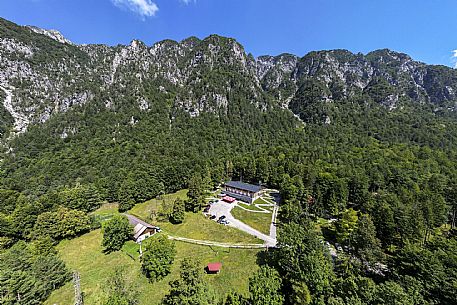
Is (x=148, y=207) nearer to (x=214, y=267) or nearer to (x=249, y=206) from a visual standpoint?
(x=249, y=206)

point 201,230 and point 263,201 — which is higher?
point 263,201

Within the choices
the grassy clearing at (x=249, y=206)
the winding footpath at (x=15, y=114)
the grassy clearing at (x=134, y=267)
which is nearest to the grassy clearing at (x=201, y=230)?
the grassy clearing at (x=134, y=267)

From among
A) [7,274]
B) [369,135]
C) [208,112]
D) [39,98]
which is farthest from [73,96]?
[369,135]

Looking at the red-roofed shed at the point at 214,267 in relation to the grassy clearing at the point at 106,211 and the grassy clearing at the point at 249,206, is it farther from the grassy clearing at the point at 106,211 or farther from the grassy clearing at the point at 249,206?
the grassy clearing at the point at 106,211

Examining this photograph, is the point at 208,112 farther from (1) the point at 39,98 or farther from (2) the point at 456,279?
(2) the point at 456,279

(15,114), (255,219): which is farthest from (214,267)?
(15,114)

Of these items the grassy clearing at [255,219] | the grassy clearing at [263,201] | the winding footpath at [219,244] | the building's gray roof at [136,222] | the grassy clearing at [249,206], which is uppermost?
the grassy clearing at [263,201]
